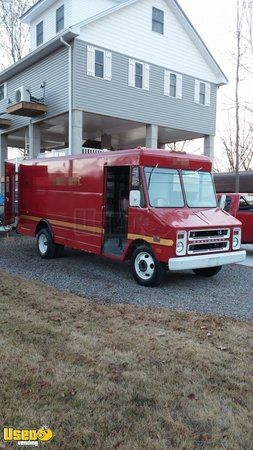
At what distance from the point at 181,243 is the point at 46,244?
4393 mm

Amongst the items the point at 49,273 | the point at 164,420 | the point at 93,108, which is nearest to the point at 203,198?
the point at 49,273

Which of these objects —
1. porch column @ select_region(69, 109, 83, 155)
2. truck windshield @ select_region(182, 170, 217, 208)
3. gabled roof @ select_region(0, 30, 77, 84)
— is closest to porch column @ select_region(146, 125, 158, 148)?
porch column @ select_region(69, 109, 83, 155)

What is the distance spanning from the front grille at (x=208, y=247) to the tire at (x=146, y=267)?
63 cm

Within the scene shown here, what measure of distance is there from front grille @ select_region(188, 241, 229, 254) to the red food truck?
18mm

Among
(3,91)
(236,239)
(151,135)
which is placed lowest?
(236,239)

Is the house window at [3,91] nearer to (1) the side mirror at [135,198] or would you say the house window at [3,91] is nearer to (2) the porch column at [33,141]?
(2) the porch column at [33,141]

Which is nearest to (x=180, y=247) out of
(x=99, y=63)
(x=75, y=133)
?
(x=75, y=133)

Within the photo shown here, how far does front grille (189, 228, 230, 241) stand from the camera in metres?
7.48

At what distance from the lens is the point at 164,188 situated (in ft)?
26.4

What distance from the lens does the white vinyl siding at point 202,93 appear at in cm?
2188

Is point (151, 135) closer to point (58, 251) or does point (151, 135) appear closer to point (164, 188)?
point (58, 251)

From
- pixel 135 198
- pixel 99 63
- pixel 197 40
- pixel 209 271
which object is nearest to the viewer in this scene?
pixel 135 198

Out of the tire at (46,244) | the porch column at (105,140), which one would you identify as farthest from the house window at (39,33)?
the tire at (46,244)

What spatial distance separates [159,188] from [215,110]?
16548 mm
